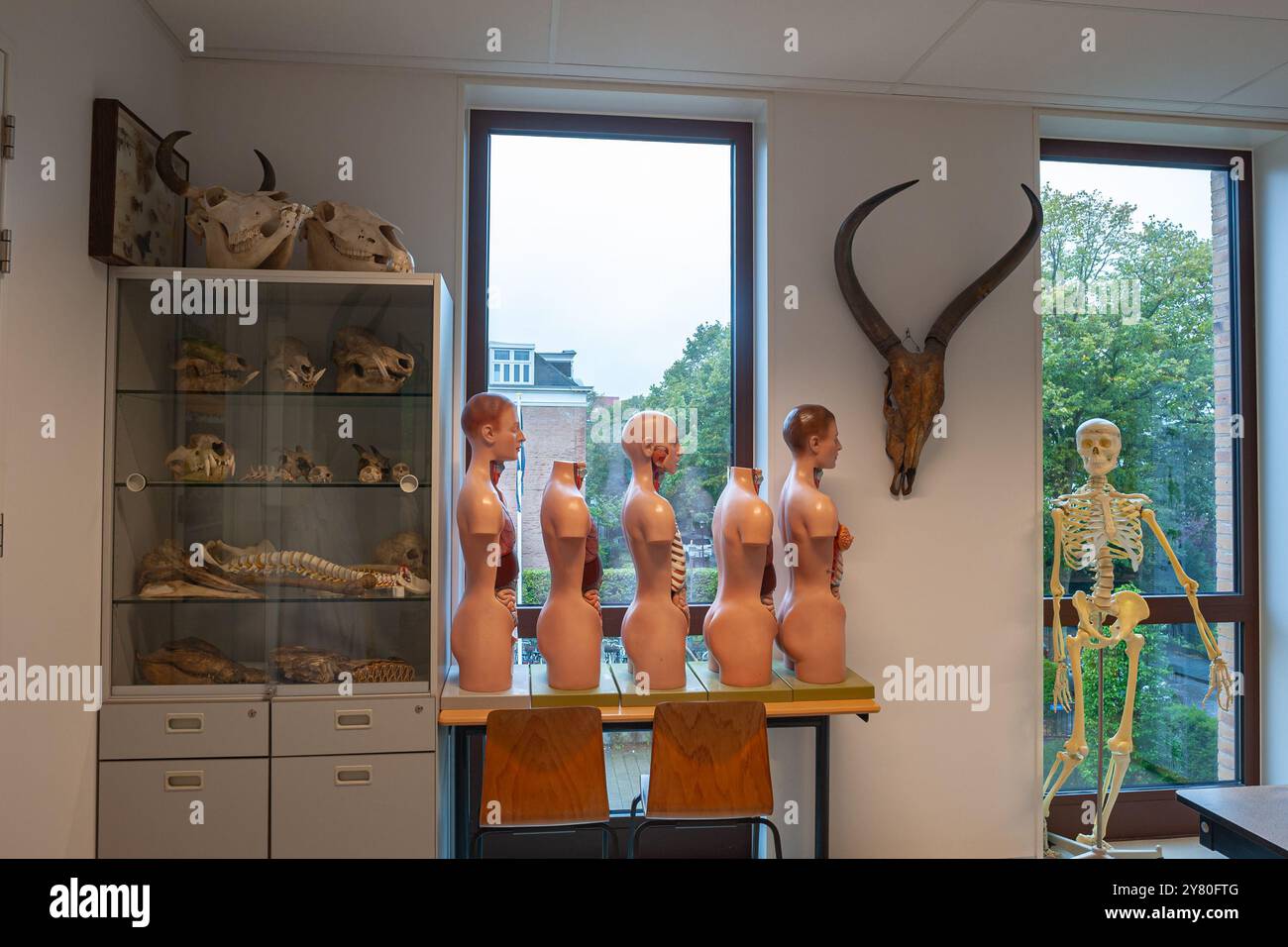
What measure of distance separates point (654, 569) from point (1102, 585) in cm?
169

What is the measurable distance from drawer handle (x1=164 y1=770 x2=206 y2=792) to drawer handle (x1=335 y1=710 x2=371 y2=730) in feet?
1.30

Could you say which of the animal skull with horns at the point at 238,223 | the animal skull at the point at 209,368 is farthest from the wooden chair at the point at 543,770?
the animal skull with horns at the point at 238,223

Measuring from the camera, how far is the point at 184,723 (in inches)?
99.2

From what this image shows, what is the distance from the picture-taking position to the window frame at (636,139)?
3264mm

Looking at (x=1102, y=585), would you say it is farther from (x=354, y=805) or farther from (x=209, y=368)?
(x=209, y=368)

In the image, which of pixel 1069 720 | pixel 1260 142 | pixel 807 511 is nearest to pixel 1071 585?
pixel 1069 720

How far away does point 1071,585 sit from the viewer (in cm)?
A: 351

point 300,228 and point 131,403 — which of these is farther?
point 300,228

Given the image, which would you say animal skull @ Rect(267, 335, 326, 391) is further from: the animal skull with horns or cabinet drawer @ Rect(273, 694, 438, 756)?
cabinet drawer @ Rect(273, 694, 438, 756)

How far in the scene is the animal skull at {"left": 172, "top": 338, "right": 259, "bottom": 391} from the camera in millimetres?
2609

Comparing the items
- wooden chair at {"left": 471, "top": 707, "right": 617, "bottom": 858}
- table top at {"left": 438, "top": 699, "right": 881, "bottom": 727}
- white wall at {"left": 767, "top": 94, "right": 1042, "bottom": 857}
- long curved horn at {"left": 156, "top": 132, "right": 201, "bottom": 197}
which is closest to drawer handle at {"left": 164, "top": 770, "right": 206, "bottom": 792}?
table top at {"left": 438, "top": 699, "right": 881, "bottom": 727}

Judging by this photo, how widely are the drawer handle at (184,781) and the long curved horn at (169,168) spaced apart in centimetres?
169
